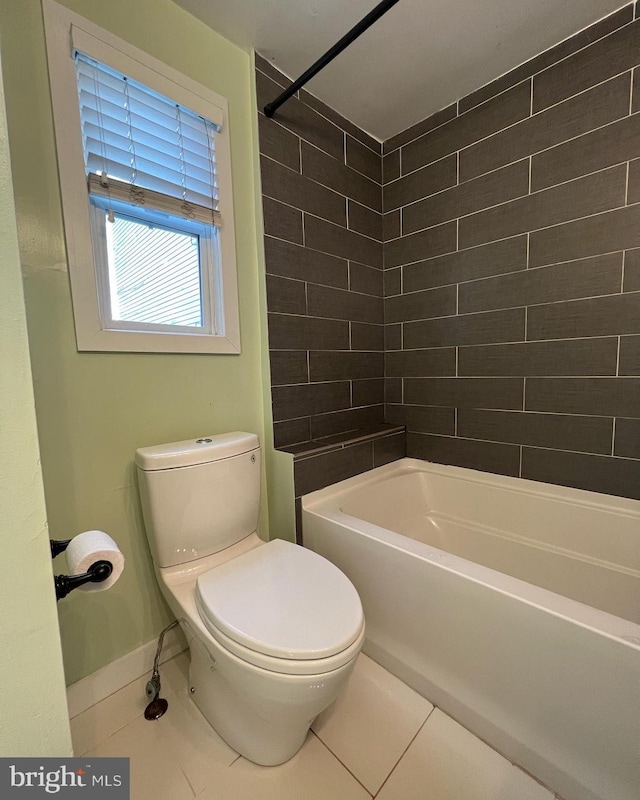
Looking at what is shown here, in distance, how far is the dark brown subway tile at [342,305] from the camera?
169 centimetres

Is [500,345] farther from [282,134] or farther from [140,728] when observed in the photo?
[140,728]

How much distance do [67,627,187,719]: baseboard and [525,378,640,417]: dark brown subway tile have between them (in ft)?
5.81

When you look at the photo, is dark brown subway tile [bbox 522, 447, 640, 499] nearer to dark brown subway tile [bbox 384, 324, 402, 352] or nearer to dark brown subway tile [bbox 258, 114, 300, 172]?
dark brown subway tile [bbox 384, 324, 402, 352]

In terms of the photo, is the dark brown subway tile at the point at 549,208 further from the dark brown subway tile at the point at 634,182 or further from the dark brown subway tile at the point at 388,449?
the dark brown subway tile at the point at 388,449

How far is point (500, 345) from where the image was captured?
5.39 feet

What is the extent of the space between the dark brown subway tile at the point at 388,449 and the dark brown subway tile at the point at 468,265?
2.69 feet

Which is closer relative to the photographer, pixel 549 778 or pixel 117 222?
pixel 549 778

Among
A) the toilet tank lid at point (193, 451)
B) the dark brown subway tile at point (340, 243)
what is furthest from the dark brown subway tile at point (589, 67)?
the toilet tank lid at point (193, 451)

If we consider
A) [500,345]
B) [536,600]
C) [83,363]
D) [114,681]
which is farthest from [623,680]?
[83,363]

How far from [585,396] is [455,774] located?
4.43 ft

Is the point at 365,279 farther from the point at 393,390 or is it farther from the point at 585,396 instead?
the point at 585,396

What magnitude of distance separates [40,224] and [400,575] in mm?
1521

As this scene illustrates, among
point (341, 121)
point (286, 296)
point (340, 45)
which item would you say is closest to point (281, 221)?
point (286, 296)

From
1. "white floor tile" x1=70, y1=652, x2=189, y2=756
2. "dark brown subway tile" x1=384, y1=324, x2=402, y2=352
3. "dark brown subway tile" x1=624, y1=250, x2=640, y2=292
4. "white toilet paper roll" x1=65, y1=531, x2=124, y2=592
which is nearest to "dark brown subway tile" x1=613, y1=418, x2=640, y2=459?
"dark brown subway tile" x1=624, y1=250, x2=640, y2=292
